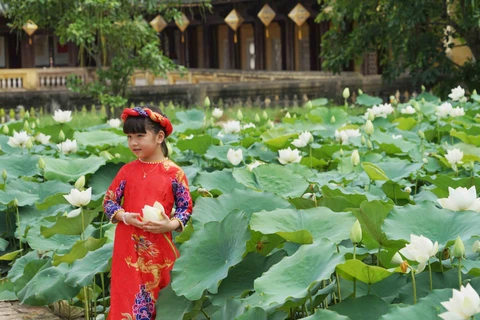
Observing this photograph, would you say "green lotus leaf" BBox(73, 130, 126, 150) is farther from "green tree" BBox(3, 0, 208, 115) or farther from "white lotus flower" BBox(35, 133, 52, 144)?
"green tree" BBox(3, 0, 208, 115)

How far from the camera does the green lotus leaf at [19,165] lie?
5867mm

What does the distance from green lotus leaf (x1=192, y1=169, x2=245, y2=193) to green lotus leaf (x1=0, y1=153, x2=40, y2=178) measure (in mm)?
1587

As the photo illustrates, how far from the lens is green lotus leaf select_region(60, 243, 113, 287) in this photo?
12.4 feet

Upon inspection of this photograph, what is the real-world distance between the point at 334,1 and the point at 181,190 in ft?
36.8

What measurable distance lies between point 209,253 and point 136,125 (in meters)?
0.57

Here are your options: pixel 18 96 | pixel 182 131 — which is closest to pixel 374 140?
pixel 182 131

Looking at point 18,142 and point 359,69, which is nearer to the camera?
point 18,142

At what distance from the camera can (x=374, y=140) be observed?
20.1ft

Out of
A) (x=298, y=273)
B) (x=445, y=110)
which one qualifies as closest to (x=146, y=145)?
(x=298, y=273)

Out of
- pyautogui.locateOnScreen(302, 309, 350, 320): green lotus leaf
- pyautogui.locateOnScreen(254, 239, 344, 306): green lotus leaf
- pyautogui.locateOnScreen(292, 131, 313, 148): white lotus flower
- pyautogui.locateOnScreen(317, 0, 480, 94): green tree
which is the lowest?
pyautogui.locateOnScreen(302, 309, 350, 320): green lotus leaf

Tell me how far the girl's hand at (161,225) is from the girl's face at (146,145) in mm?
290

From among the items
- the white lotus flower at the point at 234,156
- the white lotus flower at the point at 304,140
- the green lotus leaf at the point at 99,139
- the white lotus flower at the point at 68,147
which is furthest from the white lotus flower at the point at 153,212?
the green lotus leaf at the point at 99,139

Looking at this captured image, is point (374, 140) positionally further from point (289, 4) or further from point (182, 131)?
point (289, 4)

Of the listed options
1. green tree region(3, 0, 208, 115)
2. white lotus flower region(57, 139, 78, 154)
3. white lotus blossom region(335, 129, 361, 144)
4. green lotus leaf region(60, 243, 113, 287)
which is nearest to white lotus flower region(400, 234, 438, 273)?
green lotus leaf region(60, 243, 113, 287)
